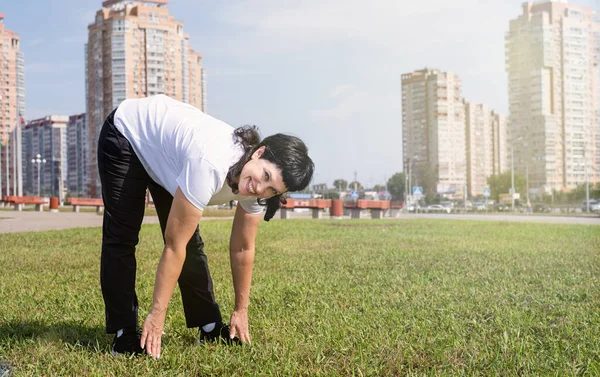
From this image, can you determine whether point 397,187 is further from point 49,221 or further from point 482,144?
point 49,221

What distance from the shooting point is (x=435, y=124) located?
279 feet

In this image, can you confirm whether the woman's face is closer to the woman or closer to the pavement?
the woman

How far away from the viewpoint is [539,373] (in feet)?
8.65

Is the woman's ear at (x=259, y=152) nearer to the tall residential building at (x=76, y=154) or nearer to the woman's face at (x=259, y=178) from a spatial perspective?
the woman's face at (x=259, y=178)

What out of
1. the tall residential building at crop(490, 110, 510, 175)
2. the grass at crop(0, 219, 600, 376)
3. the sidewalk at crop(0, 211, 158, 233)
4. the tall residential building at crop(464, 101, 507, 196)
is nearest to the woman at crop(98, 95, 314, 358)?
the grass at crop(0, 219, 600, 376)

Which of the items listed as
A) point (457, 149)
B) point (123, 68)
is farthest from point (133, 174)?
point (457, 149)

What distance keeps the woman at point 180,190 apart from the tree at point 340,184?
94.2 m

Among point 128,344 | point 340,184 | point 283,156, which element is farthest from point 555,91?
point 128,344

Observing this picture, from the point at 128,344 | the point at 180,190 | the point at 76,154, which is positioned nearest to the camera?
the point at 180,190

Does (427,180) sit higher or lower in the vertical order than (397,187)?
higher

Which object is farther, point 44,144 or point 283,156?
point 44,144

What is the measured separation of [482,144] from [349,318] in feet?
323

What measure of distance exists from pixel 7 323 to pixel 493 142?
342 feet

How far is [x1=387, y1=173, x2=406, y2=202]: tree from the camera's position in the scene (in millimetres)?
89375
